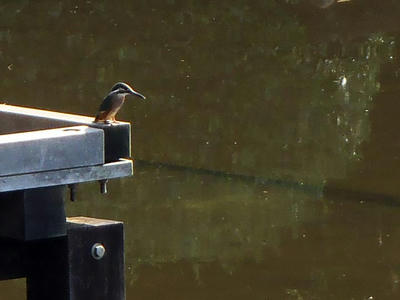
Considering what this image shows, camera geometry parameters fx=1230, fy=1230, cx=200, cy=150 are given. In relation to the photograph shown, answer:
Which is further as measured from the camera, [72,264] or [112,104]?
[112,104]

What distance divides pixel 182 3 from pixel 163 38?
4.59 ft

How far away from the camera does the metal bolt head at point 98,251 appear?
2979mm

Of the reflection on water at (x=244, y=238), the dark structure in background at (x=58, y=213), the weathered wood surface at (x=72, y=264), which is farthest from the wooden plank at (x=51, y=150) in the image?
the reflection on water at (x=244, y=238)

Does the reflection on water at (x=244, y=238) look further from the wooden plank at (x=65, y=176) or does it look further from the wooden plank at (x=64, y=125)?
the wooden plank at (x=65, y=176)

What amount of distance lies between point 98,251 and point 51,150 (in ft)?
1.16

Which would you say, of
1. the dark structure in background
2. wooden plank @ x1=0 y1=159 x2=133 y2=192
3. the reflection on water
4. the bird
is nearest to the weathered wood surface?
the dark structure in background

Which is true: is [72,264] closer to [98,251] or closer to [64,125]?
[98,251]

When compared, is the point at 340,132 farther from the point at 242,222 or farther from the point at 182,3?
the point at 182,3

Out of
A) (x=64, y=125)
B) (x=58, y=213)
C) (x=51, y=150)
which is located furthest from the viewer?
(x=64, y=125)

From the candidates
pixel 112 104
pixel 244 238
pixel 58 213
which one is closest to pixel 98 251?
pixel 58 213

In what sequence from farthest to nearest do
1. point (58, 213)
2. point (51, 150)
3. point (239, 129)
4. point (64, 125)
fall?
1. point (239, 129)
2. point (64, 125)
3. point (58, 213)
4. point (51, 150)

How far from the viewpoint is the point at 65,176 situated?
2.77m

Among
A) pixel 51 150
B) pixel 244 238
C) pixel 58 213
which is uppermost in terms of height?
pixel 51 150

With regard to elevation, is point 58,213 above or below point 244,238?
above
